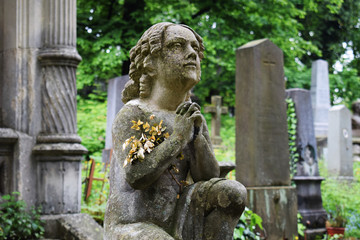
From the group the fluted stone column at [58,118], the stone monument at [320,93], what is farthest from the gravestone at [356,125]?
the fluted stone column at [58,118]

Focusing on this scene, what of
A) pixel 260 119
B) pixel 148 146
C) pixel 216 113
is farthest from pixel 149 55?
pixel 216 113

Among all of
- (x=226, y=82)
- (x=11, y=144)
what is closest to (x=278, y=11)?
(x=226, y=82)

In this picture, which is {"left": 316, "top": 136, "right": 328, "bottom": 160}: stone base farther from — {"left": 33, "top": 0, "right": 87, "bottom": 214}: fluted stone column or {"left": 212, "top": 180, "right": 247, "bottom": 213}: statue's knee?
{"left": 212, "top": 180, "right": 247, "bottom": 213}: statue's knee

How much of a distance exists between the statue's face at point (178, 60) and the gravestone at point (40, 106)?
2751mm

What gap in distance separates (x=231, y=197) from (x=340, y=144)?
11215mm

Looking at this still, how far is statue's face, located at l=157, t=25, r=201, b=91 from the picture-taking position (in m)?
3.37

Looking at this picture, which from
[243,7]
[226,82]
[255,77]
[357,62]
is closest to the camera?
[255,77]

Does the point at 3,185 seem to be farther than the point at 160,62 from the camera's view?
Yes

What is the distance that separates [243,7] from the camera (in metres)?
15.6

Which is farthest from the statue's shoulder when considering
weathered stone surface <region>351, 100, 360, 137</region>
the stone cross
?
weathered stone surface <region>351, 100, 360, 137</region>

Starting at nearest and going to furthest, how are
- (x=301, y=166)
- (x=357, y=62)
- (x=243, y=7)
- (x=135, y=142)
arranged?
(x=135, y=142) < (x=301, y=166) < (x=243, y=7) < (x=357, y=62)

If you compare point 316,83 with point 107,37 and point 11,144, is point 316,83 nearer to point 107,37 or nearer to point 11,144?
point 107,37

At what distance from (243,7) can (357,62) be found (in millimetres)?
13380

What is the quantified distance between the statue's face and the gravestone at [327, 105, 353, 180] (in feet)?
34.5
